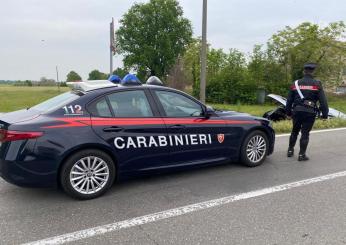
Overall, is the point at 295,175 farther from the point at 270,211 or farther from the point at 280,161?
the point at 270,211

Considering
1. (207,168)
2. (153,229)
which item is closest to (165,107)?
(207,168)

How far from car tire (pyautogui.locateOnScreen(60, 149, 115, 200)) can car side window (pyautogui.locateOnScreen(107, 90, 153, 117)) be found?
0.60 m

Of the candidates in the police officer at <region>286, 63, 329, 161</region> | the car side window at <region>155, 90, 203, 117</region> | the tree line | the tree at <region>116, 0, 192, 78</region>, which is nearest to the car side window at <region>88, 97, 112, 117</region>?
the car side window at <region>155, 90, 203, 117</region>

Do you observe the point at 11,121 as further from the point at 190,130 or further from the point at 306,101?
the point at 306,101

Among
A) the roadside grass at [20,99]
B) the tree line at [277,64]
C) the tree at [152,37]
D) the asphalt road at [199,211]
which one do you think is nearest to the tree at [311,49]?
the tree line at [277,64]

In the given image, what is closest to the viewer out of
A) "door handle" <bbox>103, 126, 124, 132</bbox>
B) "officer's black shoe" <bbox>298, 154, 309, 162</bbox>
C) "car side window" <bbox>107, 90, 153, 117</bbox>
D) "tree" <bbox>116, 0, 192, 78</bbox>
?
"door handle" <bbox>103, 126, 124, 132</bbox>

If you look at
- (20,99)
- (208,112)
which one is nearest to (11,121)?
(208,112)

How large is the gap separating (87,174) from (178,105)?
1601 millimetres

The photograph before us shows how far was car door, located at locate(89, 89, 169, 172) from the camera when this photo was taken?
397 centimetres

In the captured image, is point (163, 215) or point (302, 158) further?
point (302, 158)

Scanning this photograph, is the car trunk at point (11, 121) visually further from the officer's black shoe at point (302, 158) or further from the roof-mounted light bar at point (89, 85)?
the officer's black shoe at point (302, 158)

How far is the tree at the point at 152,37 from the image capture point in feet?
141

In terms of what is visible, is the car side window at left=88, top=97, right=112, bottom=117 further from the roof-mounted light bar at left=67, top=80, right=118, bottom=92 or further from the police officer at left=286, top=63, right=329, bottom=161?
the police officer at left=286, top=63, right=329, bottom=161

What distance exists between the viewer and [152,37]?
43969mm
